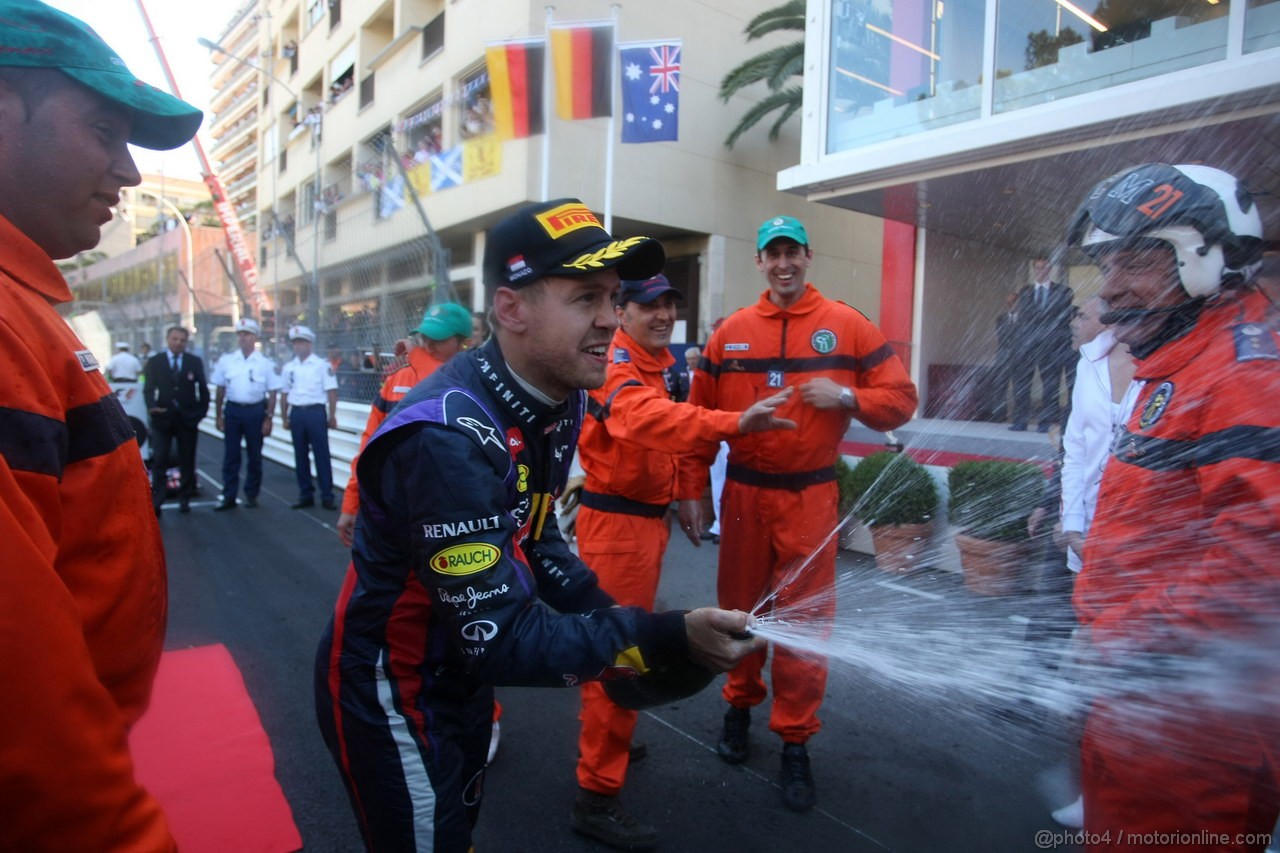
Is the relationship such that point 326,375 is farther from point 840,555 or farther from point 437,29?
point 437,29

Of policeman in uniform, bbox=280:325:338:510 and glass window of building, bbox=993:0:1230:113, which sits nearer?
glass window of building, bbox=993:0:1230:113

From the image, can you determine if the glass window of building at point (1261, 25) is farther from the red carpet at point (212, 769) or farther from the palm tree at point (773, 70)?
the palm tree at point (773, 70)

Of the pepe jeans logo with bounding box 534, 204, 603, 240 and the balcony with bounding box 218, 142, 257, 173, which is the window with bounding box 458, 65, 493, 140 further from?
the balcony with bounding box 218, 142, 257, 173

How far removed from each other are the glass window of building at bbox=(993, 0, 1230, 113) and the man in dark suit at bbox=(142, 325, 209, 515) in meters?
9.48

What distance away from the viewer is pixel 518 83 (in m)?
9.34

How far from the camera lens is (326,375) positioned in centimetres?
884

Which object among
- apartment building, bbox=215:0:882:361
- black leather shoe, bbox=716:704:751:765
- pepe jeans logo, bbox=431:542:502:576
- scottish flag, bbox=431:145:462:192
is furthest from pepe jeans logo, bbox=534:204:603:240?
scottish flag, bbox=431:145:462:192

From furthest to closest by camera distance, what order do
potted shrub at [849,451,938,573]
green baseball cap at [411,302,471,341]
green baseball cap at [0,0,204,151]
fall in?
green baseball cap at [411,302,471,341] → potted shrub at [849,451,938,573] → green baseball cap at [0,0,204,151]

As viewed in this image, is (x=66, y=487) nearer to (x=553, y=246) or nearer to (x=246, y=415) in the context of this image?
(x=553, y=246)

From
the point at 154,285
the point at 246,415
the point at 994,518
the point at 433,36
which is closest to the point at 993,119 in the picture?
the point at 994,518

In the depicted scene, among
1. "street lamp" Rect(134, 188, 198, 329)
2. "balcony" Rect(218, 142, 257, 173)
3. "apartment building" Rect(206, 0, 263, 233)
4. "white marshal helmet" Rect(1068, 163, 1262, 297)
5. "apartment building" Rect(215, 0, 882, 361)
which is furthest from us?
"balcony" Rect(218, 142, 257, 173)

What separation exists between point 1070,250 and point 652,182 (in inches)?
536

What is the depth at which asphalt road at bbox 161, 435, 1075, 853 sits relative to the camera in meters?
2.82

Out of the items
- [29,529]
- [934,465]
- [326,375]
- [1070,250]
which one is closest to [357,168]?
[326,375]
